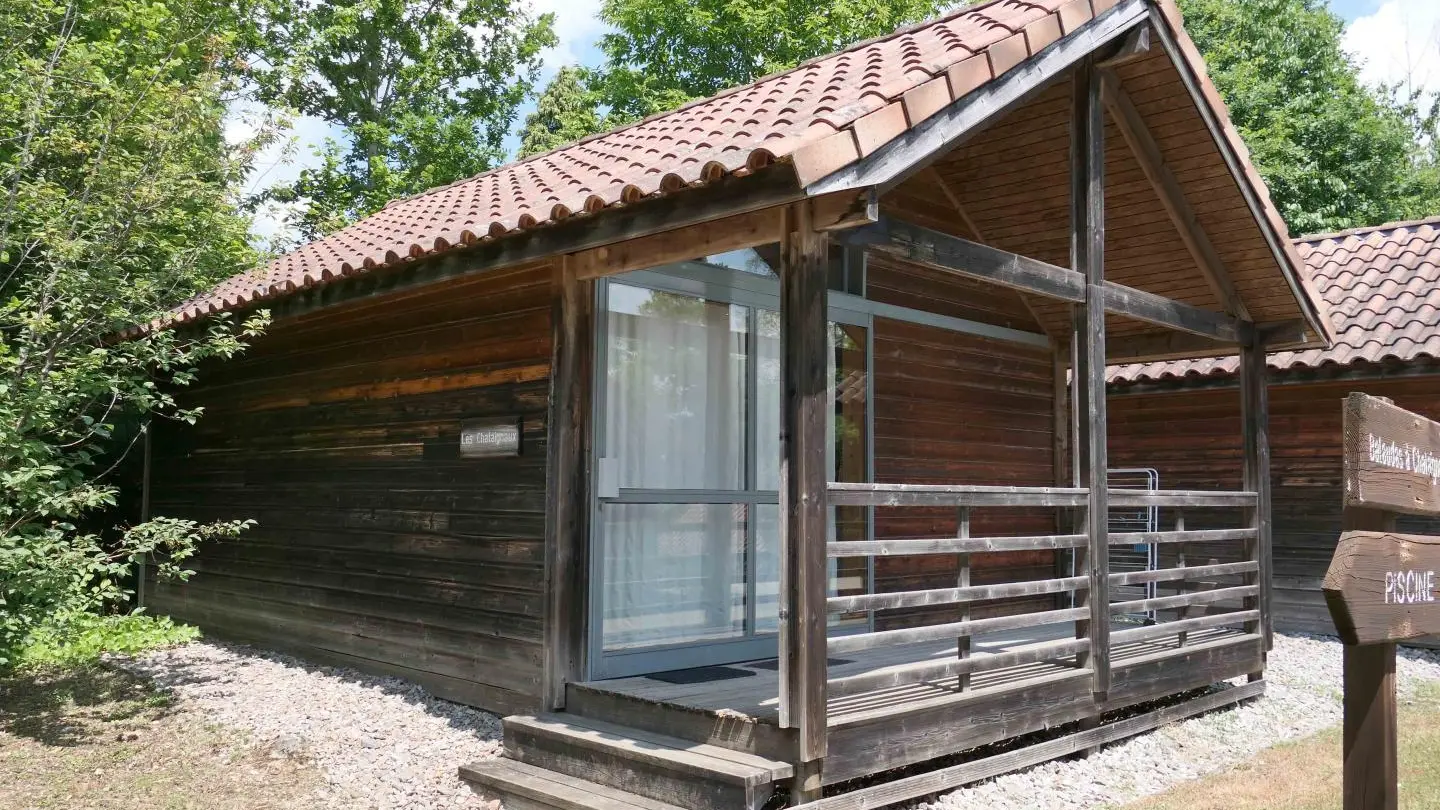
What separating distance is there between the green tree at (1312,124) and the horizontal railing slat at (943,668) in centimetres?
1950

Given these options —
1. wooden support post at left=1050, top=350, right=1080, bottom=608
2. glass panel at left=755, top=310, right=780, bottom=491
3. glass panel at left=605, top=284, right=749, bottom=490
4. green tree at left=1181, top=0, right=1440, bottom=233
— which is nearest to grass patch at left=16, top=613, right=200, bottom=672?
glass panel at left=605, top=284, right=749, bottom=490

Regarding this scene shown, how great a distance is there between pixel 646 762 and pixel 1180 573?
12.8 ft

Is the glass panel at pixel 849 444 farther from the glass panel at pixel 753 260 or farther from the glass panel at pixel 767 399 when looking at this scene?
the glass panel at pixel 753 260

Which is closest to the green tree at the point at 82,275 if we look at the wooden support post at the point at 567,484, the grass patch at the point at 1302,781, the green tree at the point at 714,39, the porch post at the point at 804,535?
the wooden support post at the point at 567,484

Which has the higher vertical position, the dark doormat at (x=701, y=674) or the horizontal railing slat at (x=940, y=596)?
the horizontal railing slat at (x=940, y=596)

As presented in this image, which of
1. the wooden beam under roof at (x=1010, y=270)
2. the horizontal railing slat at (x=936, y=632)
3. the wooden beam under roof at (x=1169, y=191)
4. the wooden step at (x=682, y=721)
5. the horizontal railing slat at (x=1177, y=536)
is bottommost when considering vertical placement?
the wooden step at (x=682, y=721)

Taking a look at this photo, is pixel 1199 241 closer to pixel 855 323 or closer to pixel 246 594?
pixel 855 323

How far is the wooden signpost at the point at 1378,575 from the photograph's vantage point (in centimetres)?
287

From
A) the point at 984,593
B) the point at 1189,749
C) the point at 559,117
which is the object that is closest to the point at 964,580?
the point at 984,593

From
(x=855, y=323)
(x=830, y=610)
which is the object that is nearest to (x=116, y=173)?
(x=855, y=323)

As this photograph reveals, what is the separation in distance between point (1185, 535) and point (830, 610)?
338 centimetres

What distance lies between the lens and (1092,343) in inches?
251

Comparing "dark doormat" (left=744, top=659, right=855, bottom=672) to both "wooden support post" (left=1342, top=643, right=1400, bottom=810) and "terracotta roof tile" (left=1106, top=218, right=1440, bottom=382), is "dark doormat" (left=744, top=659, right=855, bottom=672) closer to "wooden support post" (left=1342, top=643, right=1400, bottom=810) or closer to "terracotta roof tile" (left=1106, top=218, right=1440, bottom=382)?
"wooden support post" (left=1342, top=643, right=1400, bottom=810)

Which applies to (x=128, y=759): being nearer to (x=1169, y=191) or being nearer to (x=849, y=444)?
(x=849, y=444)
